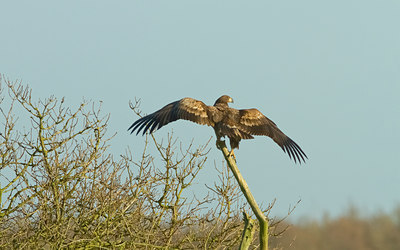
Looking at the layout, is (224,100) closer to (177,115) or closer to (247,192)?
(177,115)

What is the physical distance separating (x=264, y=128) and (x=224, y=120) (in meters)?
0.85

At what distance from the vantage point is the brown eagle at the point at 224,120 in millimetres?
8352

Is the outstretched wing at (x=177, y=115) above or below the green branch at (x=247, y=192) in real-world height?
above

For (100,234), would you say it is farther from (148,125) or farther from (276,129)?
(276,129)

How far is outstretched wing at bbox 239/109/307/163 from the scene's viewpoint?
870cm

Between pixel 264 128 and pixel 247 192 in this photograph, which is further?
pixel 264 128

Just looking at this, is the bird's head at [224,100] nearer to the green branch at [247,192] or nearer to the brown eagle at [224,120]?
the brown eagle at [224,120]

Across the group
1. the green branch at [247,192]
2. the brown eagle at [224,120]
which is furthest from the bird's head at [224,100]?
the green branch at [247,192]

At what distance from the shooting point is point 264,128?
907 centimetres

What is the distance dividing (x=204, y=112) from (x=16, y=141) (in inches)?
122

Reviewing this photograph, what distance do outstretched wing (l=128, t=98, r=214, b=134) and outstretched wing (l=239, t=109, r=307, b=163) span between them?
48 centimetres

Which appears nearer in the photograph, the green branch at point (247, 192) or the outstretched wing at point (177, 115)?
the green branch at point (247, 192)

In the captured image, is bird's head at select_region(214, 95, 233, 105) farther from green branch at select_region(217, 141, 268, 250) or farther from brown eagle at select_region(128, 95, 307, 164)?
green branch at select_region(217, 141, 268, 250)


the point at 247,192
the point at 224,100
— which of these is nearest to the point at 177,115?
the point at 224,100
